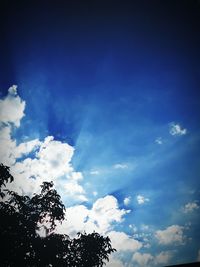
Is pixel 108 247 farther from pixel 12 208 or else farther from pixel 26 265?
pixel 12 208

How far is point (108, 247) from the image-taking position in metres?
16.8

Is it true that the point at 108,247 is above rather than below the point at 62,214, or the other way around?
below

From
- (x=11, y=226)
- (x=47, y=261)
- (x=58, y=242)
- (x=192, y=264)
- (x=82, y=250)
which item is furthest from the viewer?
(x=82, y=250)

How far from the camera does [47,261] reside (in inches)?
552

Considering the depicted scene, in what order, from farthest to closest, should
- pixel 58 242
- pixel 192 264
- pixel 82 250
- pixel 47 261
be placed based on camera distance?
pixel 82 250 < pixel 58 242 < pixel 47 261 < pixel 192 264

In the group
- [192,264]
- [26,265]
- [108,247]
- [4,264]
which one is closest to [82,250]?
[108,247]

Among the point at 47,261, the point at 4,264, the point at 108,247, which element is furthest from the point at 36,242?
the point at 108,247

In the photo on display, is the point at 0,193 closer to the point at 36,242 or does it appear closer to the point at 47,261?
the point at 36,242

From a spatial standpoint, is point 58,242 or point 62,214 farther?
point 62,214

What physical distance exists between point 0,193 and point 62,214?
20.1ft

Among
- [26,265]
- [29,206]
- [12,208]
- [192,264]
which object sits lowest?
[192,264]

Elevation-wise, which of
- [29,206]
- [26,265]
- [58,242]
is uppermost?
[29,206]

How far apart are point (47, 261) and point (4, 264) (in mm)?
2977

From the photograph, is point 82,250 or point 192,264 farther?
point 82,250
